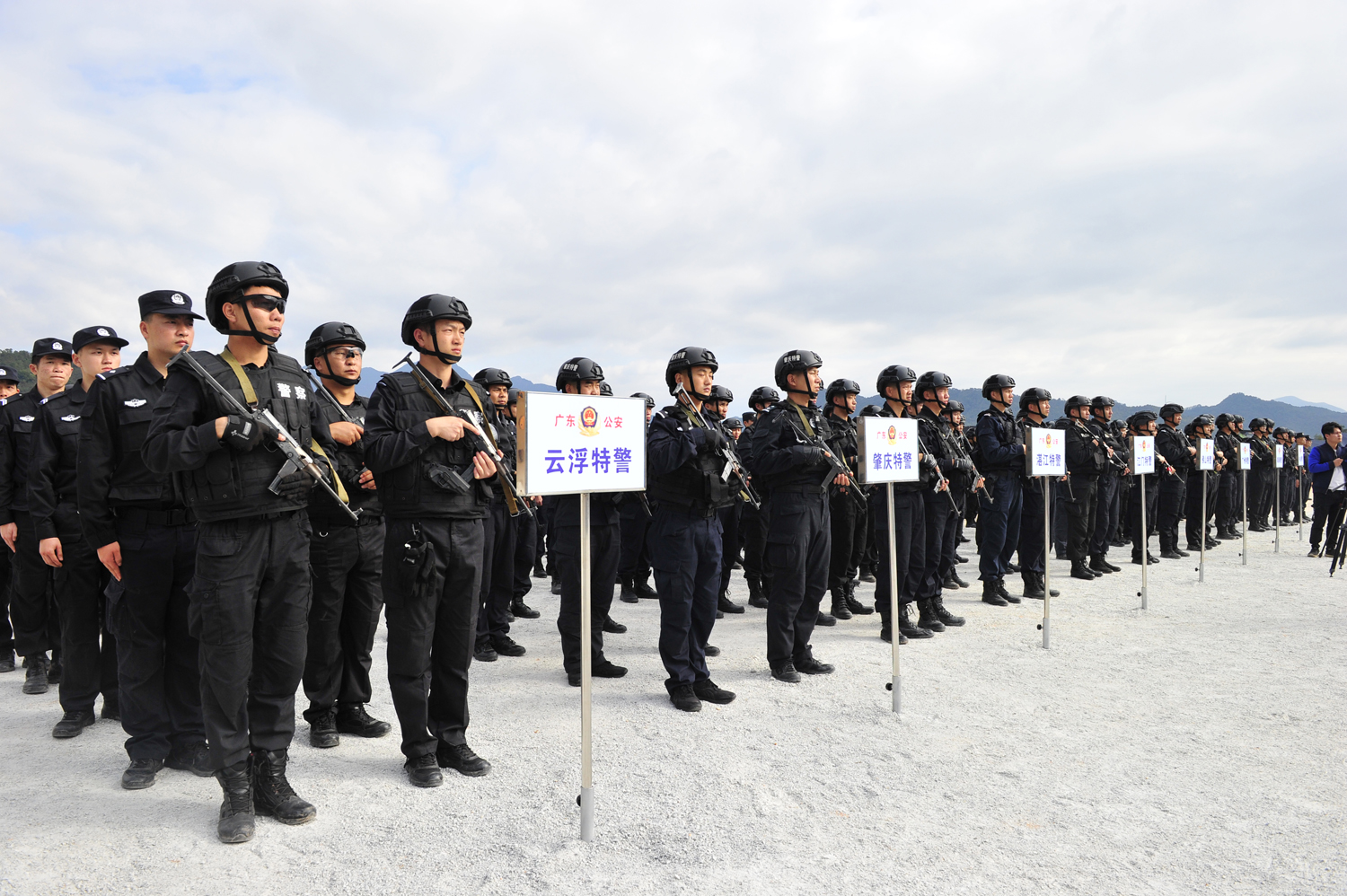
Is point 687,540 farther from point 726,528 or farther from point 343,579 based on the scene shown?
point 726,528

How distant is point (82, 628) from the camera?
4957mm

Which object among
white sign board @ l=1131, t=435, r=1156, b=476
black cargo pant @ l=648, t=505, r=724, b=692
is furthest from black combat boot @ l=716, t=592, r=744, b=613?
white sign board @ l=1131, t=435, r=1156, b=476

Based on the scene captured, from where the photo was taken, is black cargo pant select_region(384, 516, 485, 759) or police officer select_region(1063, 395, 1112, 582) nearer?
black cargo pant select_region(384, 516, 485, 759)

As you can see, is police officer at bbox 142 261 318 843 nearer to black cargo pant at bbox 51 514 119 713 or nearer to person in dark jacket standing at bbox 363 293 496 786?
person in dark jacket standing at bbox 363 293 496 786

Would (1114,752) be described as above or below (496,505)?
below

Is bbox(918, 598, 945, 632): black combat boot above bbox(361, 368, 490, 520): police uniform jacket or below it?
below

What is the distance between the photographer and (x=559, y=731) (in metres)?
4.91

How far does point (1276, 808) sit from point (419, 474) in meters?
4.77

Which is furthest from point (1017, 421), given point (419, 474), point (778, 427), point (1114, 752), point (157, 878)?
point (157, 878)

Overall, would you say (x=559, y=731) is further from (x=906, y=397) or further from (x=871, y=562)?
(x=871, y=562)

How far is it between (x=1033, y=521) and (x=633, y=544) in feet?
18.3

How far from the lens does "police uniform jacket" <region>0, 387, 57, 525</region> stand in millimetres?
5957

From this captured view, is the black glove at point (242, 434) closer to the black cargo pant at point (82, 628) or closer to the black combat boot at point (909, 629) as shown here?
the black cargo pant at point (82, 628)

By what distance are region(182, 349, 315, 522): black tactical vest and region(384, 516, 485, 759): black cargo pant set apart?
2.12 ft
